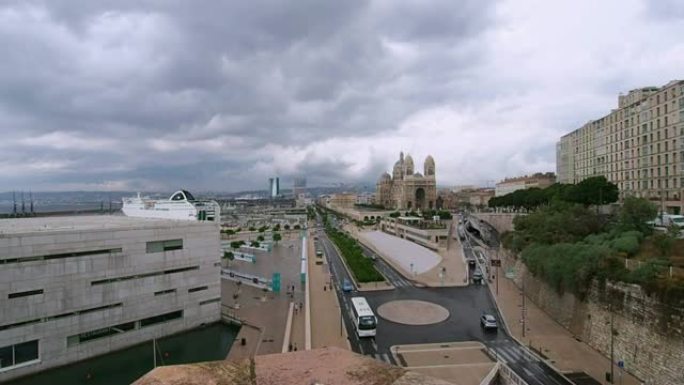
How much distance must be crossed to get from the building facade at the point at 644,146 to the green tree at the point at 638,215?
27380 millimetres

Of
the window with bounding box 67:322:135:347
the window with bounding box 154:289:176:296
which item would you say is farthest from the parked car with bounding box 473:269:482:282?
the window with bounding box 67:322:135:347

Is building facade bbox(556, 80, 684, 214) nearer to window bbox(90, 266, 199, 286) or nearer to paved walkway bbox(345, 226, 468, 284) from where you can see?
paved walkway bbox(345, 226, 468, 284)

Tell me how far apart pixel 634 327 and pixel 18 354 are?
1635 inches

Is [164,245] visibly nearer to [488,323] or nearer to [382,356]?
[382,356]

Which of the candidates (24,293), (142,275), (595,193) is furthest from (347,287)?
(595,193)

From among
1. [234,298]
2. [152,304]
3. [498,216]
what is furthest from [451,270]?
[498,216]

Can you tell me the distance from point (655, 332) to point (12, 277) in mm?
41786

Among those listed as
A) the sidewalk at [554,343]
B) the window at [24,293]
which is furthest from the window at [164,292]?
the sidewalk at [554,343]

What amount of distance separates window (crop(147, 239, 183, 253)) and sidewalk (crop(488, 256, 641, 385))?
29806 mm

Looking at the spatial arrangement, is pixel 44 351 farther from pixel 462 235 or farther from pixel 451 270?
pixel 462 235

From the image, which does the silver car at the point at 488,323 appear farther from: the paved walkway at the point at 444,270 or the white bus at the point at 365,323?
the paved walkway at the point at 444,270

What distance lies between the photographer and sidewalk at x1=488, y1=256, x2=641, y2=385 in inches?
1097

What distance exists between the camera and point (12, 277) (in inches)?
1174

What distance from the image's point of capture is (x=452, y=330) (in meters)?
35.8
